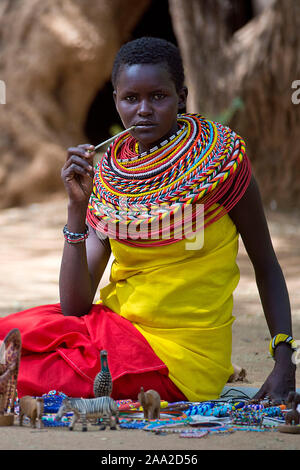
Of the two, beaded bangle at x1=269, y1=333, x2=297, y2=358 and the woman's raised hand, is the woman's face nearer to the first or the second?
the woman's raised hand

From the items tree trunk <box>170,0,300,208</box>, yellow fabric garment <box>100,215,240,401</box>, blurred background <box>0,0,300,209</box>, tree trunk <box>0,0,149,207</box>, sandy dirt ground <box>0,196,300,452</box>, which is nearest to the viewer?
sandy dirt ground <box>0,196,300,452</box>

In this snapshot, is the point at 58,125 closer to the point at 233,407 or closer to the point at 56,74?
the point at 56,74

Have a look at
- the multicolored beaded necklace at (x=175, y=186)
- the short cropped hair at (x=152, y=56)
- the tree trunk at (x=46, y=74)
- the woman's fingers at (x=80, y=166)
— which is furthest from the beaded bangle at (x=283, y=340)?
the tree trunk at (x=46, y=74)

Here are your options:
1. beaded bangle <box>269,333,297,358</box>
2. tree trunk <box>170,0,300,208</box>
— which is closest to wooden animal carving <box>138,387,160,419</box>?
beaded bangle <box>269,333,297,358</box>

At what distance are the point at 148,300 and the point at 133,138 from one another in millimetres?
823

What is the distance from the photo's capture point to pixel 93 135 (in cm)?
1438

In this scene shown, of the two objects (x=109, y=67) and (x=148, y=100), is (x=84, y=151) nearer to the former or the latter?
(x=148, y=100)

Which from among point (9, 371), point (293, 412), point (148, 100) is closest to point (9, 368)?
point (9, 371)

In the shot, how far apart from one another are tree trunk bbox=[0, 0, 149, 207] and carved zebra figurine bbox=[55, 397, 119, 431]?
8.96 m

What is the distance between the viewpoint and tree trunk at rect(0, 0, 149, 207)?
37.9ft

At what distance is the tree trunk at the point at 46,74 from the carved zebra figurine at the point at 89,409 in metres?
8.96

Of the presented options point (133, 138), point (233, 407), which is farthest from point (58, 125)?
point (233, 407)

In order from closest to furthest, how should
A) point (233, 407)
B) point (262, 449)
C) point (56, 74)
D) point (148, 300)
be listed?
point (262, 449)
point (233, 407)
point (148, 300)
point (56, 74)

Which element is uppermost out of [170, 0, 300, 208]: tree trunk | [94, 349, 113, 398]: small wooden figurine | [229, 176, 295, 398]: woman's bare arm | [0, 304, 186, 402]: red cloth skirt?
[170, 0, 300, 208]: tree trunk
